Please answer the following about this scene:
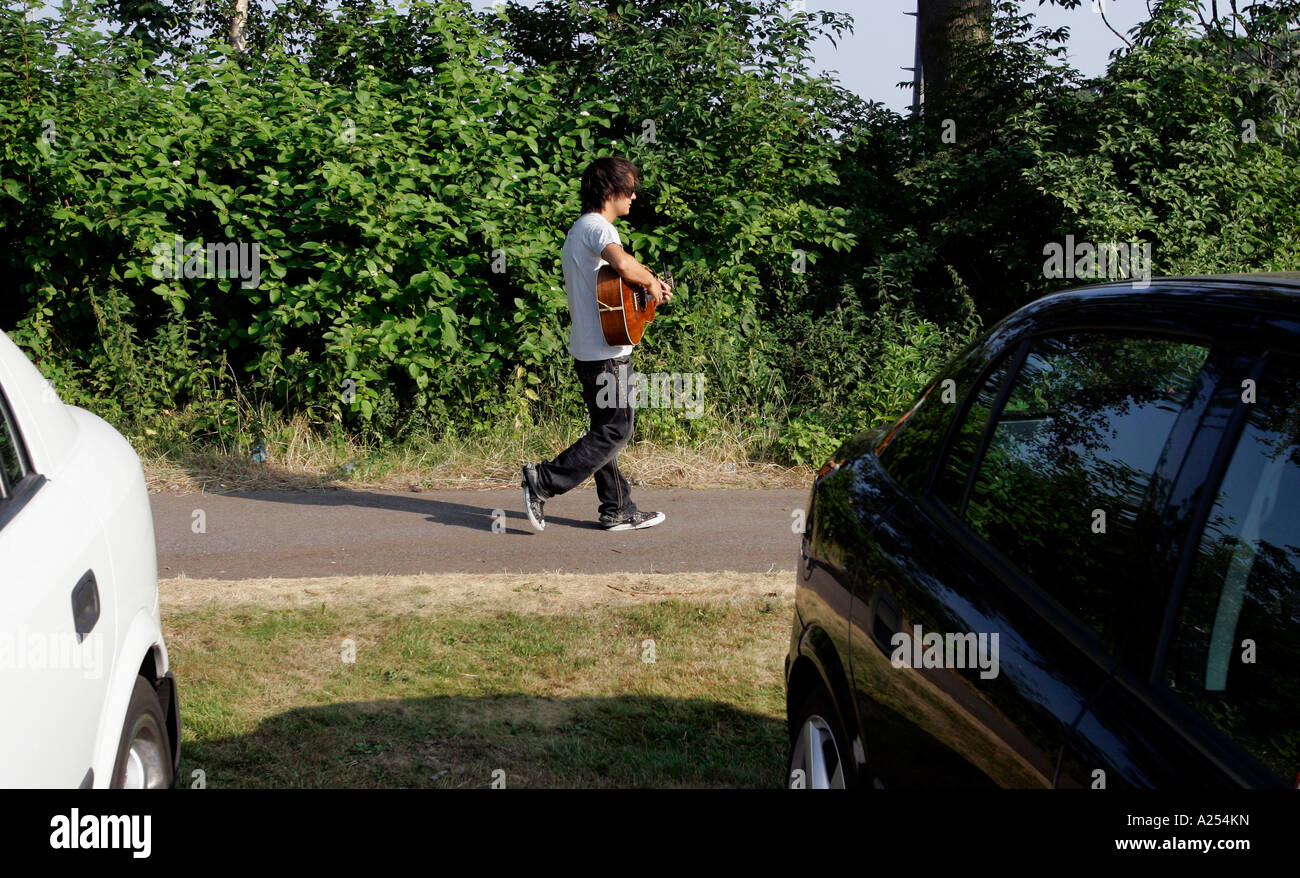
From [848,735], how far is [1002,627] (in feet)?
2.22

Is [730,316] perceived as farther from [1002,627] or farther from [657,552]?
[1002,627]

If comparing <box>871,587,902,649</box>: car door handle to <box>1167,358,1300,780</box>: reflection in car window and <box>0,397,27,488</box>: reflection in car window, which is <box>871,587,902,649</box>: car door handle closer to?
<box>1167,358,1300,780</box>: reflection in car window

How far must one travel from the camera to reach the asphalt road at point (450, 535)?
6680mm

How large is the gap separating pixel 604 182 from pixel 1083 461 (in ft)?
16.2

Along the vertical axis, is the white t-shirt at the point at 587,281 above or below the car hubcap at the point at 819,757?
above

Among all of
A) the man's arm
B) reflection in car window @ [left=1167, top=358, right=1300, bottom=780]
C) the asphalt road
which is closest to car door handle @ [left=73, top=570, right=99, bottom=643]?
reflection in car window @ [left=1167, top=358, right=1300, bottom=780]

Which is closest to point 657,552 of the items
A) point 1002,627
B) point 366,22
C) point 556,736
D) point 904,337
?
point 556,736

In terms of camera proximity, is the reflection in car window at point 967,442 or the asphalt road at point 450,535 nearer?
the reflection in car window at point 967,442

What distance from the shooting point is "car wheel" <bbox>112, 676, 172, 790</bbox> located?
2.70m

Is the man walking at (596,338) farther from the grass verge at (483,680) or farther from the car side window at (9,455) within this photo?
the car side window at (9,455)

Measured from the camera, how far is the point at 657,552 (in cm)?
697

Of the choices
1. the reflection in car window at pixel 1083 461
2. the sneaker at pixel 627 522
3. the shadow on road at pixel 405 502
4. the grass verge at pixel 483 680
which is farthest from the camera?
the shadow on road at pixel 405 502

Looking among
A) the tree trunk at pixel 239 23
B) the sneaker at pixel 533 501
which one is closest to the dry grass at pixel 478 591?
the sneaker at pixel 533 501

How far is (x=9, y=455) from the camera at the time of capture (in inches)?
107
